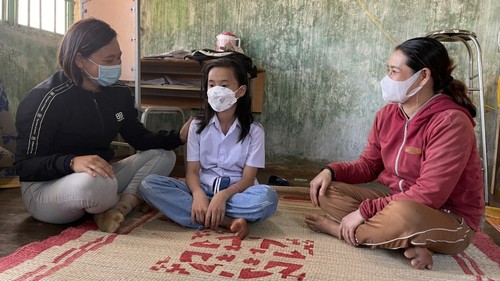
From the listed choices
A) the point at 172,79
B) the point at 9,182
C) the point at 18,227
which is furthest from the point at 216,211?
the point at 172,79

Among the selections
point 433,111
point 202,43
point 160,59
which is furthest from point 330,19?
point 433,111

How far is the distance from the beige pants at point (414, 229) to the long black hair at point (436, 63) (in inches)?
14.9

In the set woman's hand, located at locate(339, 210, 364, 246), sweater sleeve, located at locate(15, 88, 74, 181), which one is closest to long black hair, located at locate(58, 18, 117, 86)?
sweater sleeve, located at locate(15, 88, 74, 181)

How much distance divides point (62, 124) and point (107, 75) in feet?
0.84

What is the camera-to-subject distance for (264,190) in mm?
1480

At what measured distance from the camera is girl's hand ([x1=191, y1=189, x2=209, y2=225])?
56.6 inches

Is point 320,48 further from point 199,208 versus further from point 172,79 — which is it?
point 199,208

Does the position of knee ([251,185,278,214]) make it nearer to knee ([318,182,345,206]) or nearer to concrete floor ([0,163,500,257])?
knee ([318,182,345,206])

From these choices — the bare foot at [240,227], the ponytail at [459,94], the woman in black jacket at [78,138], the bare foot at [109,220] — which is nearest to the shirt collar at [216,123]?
the woman in black jacket at [78,138]

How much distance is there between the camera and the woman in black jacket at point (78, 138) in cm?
140

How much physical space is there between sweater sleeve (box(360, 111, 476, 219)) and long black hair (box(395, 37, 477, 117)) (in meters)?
0.11

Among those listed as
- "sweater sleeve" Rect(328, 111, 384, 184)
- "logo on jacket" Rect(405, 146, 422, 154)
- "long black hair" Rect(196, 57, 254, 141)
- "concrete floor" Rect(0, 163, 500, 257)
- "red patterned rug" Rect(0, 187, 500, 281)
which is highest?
"long black hair" Rect(196, 57, 254, 141)

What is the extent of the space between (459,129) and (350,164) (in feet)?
1.50

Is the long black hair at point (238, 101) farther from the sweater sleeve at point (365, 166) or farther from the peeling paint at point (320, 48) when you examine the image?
the peeling paint at point (320, 48)
